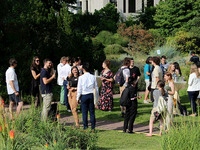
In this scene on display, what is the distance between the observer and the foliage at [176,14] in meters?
38.2

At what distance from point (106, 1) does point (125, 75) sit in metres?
45.4

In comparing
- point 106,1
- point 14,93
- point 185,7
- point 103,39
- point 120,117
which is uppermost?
point 106,1

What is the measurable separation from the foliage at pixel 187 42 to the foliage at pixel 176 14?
4.89 m

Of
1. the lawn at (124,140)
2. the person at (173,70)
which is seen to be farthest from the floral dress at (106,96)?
the person at (173,70)

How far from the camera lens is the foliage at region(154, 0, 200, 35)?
125 feet

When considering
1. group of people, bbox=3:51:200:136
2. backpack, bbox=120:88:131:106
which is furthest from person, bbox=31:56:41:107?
backpack, bbox=120:88:131:106

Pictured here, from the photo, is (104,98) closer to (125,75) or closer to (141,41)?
(125,75)

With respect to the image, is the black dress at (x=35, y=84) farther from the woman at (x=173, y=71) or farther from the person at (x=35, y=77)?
the woman at (x=173, y=71)

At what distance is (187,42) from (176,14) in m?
8.05

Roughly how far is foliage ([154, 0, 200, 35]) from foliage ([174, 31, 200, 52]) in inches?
192

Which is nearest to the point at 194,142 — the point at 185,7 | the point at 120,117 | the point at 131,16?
the point at 120,117

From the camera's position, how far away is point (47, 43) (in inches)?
649

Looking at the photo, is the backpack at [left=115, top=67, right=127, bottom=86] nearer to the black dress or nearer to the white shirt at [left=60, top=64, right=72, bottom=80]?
the white shirt at [left=60, top=64, right=72, bottom=80]

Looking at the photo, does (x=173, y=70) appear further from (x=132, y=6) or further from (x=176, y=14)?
(x=132, y=6)
